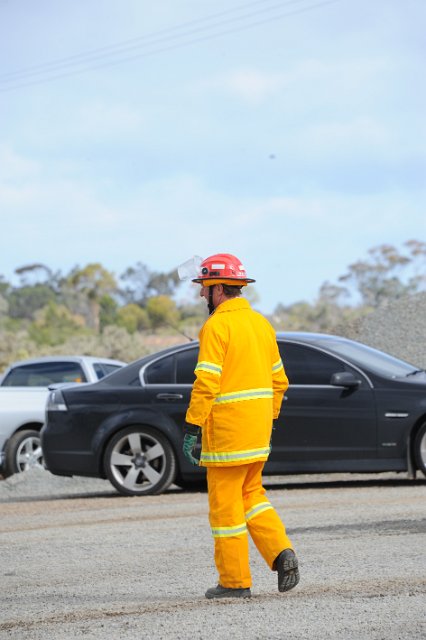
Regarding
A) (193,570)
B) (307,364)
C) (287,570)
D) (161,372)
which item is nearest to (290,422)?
(307,364)

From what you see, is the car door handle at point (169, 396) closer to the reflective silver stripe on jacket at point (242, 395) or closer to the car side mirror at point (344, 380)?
the car side mirror at point (344, 380)

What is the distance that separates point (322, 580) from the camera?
7.23 meters

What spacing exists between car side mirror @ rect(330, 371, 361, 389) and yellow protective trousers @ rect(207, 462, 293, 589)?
6223 millimetres

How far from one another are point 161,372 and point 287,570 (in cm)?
713

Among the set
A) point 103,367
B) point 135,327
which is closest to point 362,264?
point 135,327

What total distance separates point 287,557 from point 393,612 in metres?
0.71

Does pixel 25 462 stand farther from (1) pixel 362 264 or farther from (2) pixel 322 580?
(1) pixel 362 264

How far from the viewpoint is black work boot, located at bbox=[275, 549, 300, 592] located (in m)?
6.57

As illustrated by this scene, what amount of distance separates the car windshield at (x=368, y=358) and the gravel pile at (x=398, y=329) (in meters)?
11.3

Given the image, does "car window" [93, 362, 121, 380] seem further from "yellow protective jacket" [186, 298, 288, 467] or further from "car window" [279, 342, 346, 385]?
"yellow protective jacket" [186, 298, 288, 467]

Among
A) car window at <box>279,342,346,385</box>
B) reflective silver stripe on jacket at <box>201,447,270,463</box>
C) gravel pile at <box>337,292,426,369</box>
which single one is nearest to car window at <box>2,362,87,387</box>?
car window at <box>279,342,346,385</box>

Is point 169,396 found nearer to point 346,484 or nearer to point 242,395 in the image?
point 346,484

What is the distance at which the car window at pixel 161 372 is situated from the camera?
1357 cm

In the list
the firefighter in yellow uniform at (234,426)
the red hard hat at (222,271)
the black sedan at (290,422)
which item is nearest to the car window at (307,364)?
the black sedan at (290,422)
